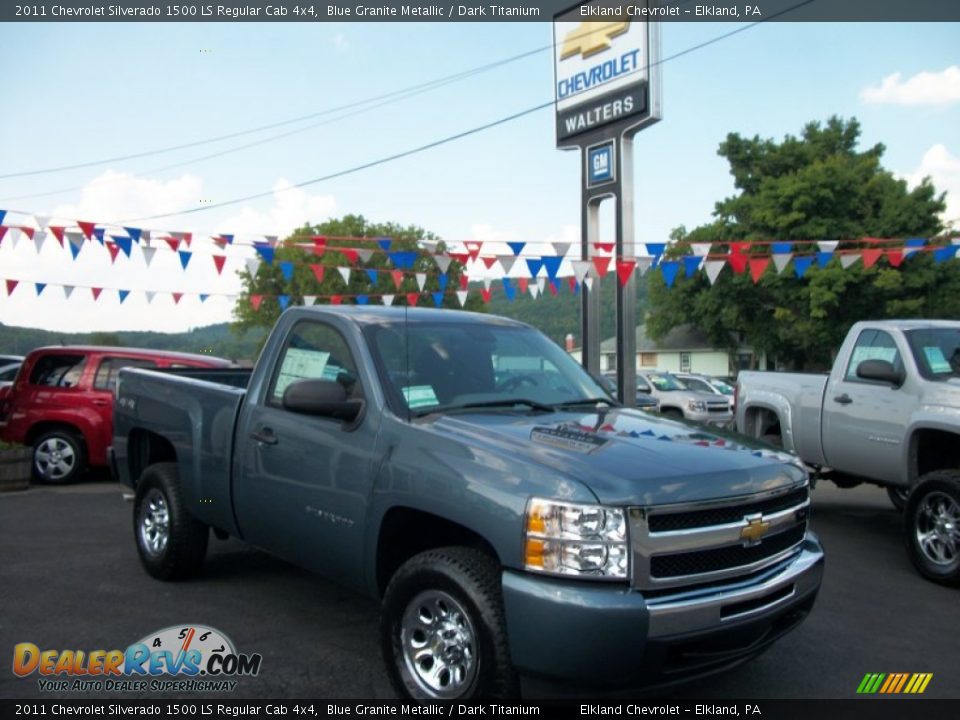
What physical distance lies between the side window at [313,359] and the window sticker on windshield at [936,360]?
500cm

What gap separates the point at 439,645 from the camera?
3.42 m

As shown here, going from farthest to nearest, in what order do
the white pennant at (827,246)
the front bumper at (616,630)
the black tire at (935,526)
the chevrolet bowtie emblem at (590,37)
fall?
the chevrolet bowtie emblem at (590,37), the white pennant at (827,246), the black tire at (935,526), the front bumper at (616,630)

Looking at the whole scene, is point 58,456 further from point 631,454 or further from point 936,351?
point 936,351

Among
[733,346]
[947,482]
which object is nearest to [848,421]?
[947,482]

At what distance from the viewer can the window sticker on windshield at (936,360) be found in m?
6.68

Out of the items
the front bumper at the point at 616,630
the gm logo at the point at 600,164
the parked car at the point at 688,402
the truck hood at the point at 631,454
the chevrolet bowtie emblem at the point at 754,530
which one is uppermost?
the gm logo at the point at 600,164

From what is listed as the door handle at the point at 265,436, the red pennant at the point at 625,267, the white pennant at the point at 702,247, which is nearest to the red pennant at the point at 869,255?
the white pennant at the point at 702,247

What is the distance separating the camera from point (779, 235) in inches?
1406

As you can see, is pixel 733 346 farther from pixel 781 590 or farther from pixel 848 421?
pixel 781 590

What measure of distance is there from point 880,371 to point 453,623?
482 cm

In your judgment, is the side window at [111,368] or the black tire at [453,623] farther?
the side window at [111,368]

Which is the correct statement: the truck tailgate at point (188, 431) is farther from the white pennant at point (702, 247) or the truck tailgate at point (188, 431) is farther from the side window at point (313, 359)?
the white pennant at point (702, 247)

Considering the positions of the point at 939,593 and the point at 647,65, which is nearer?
the point at 939,593

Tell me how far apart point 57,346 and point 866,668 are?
32.9ft
